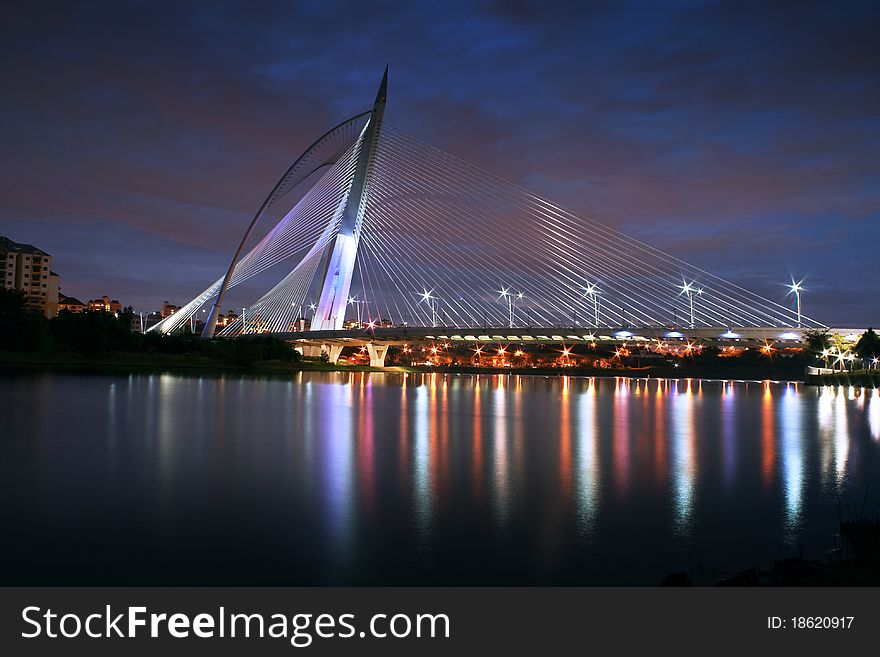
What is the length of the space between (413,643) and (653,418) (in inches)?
908

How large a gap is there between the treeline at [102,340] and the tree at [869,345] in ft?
182

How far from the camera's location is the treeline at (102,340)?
46719 millimetres

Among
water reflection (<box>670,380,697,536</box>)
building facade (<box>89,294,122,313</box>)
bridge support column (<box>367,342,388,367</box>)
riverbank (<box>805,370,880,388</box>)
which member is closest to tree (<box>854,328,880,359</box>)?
riverbank (<box>805,370,880,388</box>)

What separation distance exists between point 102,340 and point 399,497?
48.7 metres

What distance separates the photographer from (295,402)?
1155 inches

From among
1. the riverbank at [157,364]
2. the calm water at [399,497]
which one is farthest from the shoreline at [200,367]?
the calm water at [399,497]

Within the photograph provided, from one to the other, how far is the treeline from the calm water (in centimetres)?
2901

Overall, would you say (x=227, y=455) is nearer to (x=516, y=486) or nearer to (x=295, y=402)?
(x=516, y=486)

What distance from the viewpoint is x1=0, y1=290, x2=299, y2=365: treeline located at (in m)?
46.7

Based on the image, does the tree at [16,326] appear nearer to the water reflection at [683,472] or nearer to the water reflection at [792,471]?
the water reflection at [683,472]

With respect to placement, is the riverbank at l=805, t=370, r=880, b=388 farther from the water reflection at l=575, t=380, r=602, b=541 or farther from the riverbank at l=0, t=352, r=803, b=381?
the water reflection at l=575, t=380, r=602, b=541

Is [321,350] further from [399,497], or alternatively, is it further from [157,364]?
[399,497]

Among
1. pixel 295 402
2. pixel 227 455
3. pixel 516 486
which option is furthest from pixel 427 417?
pixel 516 486

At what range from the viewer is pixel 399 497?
34.1 feet
